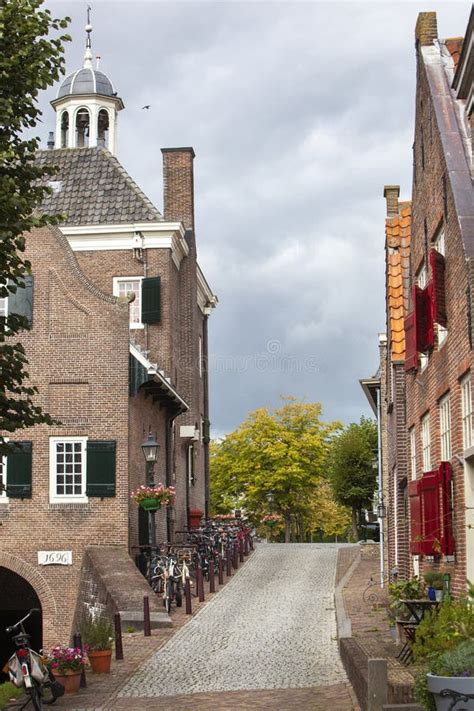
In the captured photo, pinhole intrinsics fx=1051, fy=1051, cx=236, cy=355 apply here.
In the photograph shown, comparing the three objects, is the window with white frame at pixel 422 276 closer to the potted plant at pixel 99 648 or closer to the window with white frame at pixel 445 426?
the window with white frame at pixel 445 426

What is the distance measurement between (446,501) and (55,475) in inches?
540

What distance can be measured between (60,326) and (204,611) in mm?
8937

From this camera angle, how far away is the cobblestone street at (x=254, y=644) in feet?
47.2

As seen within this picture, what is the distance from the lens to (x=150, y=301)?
112ft

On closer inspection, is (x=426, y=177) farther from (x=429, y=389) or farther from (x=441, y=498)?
(x=441, y=498)

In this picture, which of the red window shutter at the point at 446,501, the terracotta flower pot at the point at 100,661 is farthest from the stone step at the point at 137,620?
the red window shutter at the point at 446,501

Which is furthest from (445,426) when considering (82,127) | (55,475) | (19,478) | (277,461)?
(277,461)

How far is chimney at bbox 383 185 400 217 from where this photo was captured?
29078 mm

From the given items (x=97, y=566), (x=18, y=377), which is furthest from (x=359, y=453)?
(x=18, y=377)

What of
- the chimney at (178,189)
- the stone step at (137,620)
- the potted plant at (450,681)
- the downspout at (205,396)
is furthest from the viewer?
the downspout at (205,396)

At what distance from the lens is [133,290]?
34.9 meters

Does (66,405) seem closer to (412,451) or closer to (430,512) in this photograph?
(412,451)

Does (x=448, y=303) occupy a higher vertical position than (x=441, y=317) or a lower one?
higher

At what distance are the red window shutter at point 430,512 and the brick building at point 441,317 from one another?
16mm
